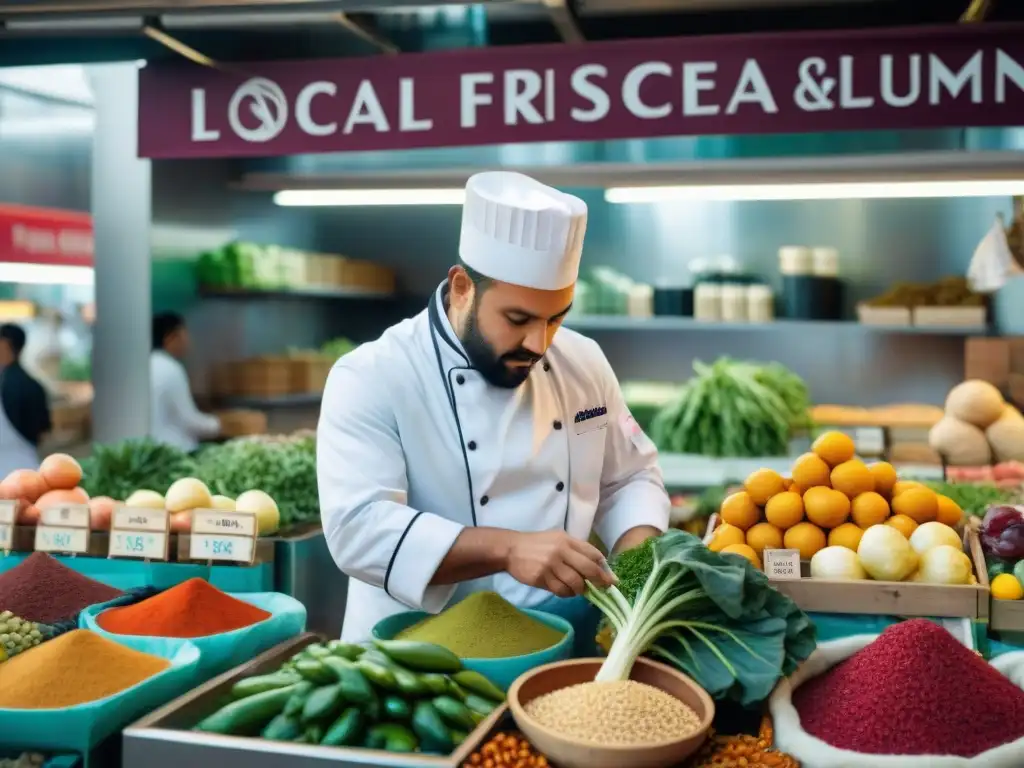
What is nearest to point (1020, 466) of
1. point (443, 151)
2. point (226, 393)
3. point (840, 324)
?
point (840, 324)

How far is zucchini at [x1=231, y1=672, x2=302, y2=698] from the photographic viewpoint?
5.64 feet

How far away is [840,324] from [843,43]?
340 cm

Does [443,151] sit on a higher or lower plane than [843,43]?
higher

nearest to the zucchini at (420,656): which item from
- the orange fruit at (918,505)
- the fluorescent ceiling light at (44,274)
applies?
the orange fruit at (918,505)

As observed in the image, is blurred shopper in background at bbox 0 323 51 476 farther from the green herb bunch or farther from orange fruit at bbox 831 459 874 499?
orange fruit at bbox 831 459 874 499

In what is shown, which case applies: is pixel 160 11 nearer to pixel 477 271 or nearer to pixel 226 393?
pixel 477 271

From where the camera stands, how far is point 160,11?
341cm

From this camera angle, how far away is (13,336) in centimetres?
621

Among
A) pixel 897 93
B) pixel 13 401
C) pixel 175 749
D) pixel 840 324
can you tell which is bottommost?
A: pixel 175 749

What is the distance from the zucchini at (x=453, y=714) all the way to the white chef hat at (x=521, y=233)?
0.97m

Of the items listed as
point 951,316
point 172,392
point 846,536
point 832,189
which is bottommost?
point 846,536

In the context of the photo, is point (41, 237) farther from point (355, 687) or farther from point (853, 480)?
point (355, 687)

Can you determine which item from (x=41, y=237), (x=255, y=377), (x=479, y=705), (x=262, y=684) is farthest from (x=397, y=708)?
(x=41, y=237)

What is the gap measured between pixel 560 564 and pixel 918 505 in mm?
1024
